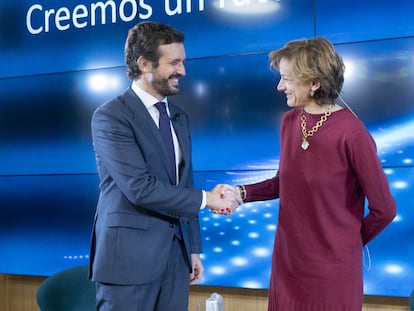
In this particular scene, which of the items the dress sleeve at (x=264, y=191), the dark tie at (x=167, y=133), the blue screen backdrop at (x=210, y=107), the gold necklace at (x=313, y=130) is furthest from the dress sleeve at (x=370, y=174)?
the blue screen backdrop at (x=210, y=107)

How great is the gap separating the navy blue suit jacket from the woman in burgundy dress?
0.48m

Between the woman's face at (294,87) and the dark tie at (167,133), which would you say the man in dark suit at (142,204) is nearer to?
the dark tie at (167,133)

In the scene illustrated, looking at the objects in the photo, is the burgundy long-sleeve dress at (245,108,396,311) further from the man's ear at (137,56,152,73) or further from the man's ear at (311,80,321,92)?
the man's ear at (137,56,152,73)

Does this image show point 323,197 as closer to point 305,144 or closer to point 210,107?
point 305,144

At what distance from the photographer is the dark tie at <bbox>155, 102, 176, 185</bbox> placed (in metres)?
2.24

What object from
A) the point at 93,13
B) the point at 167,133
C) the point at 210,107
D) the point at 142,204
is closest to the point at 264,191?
the point at 167,133

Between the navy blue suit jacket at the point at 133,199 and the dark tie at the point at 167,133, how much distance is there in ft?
0.16

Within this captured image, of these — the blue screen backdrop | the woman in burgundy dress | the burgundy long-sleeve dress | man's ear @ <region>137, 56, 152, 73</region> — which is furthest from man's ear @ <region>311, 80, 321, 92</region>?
the blue screen backdrop

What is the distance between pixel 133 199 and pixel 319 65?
887mm

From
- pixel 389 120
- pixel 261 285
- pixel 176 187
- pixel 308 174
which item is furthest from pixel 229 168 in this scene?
pixel 308 174

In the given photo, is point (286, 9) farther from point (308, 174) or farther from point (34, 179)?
point (34, 179)

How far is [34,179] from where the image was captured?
154 inches

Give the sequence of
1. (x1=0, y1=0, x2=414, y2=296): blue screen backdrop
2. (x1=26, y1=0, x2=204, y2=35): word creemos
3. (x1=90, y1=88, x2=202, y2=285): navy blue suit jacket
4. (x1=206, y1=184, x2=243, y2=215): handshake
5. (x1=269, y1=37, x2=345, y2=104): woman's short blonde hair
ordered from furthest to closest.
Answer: (x1=26, y1=0, x2=204, y2=35): word creemos
(x1=0, y1=0, x2=414, y2=296): blue screen backdrop
(x1=206, y1=184, x2=243, y2=215): handshake
(x1=90, y1=88, x2=202, y2=285): navy blue suit jacket
(x1=269, y1=37, x2=345, y2=104): woman's short blonde hair

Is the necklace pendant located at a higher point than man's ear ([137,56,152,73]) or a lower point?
lower
